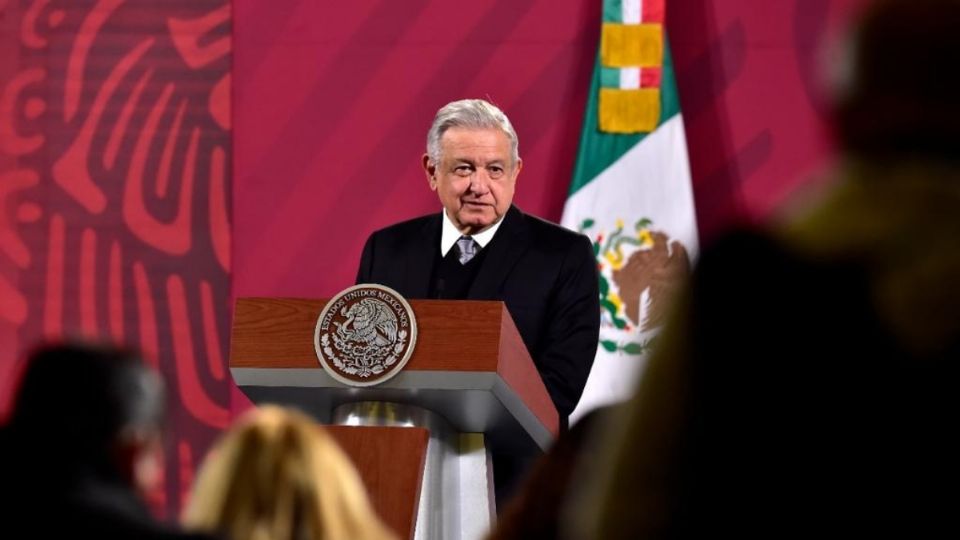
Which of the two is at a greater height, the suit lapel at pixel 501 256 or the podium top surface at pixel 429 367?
the suit lapel at pixel 501 256

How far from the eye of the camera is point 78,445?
1.52 meters

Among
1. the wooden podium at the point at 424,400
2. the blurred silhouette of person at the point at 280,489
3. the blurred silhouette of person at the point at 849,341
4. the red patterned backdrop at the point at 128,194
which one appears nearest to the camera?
the blurred silhouette of person at the point at 849,341

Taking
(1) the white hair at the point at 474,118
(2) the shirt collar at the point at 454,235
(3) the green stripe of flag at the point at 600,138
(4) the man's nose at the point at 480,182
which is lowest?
(2) the shirt collar at the point at 454,235

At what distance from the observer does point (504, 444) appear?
3.66 metres

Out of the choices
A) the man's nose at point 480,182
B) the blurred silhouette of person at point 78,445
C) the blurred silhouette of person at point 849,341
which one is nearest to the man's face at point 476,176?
the man's nose at point 480,182

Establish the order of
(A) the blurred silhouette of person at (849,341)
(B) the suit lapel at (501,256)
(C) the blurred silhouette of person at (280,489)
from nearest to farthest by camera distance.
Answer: (A) the blurred silhouette of person at (849,341) → (C) the blurred silhouette of person at (280,489) → (B) the suit lapel at (501,256)

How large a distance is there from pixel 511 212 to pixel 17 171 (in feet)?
9.84

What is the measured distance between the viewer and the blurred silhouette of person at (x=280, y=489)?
5.75 feet

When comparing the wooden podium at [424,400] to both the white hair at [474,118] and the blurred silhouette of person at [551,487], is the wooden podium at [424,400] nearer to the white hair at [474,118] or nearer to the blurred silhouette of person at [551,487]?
the white hair at [474,118]

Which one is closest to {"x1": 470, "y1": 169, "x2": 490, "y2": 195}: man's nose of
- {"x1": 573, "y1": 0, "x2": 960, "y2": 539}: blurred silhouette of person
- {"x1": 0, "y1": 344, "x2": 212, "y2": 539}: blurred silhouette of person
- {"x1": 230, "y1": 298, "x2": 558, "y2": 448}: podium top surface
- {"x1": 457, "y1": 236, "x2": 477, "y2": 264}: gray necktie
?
{"x1": 457, "y1": 236, "x2": 477, "y2": 264}: gray necktie

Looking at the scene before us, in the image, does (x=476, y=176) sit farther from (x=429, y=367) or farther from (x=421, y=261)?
(x=429, y=367)

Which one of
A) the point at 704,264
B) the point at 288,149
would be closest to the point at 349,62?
the point at 288,149

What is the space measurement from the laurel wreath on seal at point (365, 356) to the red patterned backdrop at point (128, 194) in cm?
349

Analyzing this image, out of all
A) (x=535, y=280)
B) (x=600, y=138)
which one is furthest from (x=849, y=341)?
(x=600, y=138)
